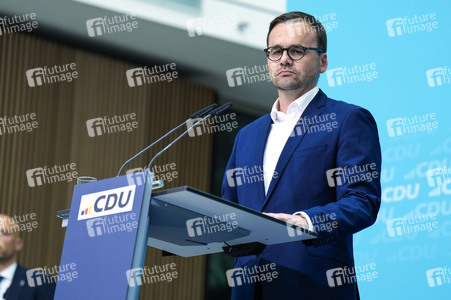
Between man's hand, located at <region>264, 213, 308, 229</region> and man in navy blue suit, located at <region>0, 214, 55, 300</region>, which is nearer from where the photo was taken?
man's hand, located at <region>264, 213, 308, 229</region>

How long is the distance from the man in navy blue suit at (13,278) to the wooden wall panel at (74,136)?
2.81 m

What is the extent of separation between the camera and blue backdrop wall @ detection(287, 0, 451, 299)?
12.4 feet

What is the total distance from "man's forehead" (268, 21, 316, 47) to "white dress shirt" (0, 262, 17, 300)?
223cm

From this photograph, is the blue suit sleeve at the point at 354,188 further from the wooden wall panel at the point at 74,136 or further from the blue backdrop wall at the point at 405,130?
the wooden wall panel at the point at 74,136

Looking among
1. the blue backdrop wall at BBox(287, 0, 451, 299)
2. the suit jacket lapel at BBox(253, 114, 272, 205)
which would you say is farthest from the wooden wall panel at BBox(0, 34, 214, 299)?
the suit jacket lapel at BBox(253, 114, 272, 205)

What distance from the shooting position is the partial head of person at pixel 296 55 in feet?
7.91

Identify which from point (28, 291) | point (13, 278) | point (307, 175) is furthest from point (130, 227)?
point (13, 278)

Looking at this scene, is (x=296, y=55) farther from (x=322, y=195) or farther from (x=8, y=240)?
(x=8, y=240)

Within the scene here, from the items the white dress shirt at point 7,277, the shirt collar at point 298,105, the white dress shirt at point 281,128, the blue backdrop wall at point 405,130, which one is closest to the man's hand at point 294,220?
the white dress shirt at point 281,128

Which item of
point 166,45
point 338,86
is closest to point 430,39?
point 338,86

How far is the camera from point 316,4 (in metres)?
4.75

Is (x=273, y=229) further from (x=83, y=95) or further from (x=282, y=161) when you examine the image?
(x=83, y=95)

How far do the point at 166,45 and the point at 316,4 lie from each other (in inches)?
130

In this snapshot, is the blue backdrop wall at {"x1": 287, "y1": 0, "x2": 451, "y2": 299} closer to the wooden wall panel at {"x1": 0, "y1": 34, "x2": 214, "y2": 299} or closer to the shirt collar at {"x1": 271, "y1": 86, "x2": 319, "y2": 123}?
the shirt collar at {"x1": 271, "y1": 86, "x2": 319, "y2": 123}
